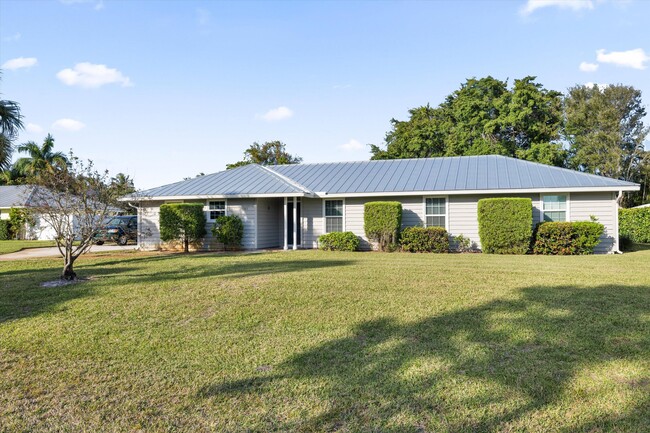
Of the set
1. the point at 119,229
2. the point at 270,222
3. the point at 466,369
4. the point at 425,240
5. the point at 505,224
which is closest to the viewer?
the point at 466,369

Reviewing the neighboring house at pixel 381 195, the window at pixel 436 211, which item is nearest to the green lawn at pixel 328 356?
the neighboring house at pixel 381 195

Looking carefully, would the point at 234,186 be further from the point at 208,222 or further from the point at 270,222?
the point at 270,222

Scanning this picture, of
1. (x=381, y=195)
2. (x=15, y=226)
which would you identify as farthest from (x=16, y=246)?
(x=381, y=195)

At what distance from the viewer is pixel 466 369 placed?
161 inches

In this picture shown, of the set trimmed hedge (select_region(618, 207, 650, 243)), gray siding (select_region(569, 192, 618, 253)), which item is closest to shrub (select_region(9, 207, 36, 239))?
gray siding (select_region(569, 192, 618, 253))

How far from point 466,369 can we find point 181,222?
1502cm

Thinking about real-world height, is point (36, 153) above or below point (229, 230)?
above

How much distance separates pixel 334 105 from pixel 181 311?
16219 mm

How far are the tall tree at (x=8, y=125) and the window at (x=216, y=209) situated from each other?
23.8 ft

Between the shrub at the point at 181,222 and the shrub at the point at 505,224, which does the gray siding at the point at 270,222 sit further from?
the shrub at the point at 505,224

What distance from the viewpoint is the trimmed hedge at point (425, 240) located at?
1594cm

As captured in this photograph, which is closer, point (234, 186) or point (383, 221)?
point (383, 221)

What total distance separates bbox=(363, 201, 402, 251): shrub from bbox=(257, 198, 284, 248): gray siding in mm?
4476

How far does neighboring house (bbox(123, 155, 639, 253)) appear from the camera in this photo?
51.2 feet
